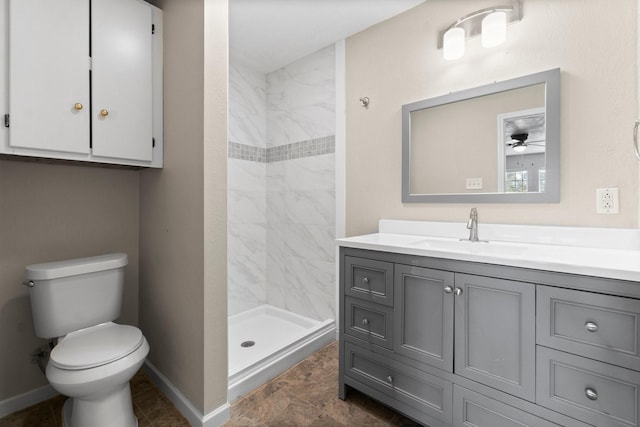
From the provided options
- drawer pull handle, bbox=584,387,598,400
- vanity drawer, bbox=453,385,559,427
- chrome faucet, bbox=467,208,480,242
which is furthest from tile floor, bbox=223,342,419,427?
chrome faucet, bbox=467,208,480,242

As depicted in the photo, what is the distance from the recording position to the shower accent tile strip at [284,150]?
2.49 meters

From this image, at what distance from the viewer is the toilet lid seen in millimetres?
1272

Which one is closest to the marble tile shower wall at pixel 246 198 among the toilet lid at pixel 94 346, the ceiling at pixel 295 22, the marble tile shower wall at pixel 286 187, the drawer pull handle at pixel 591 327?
the marble tile shower wall at pixel 286 187

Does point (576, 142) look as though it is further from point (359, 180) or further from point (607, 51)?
point (359, 180)

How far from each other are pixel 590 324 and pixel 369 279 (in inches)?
33.3

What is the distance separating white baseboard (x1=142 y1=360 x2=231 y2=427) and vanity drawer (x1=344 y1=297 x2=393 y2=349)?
0.74 meters

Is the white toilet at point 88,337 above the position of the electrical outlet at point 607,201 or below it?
below

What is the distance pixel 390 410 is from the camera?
1.61 metres

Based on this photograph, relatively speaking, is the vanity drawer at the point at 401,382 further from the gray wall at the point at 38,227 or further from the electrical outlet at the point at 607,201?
the gray wall at the point at 38,227

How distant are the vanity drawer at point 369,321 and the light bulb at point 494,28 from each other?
153 cm

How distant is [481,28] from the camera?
1.69 meters

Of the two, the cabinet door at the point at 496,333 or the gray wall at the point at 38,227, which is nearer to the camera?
the cabinet door at the point at 496,333

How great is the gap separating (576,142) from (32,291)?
2.74m

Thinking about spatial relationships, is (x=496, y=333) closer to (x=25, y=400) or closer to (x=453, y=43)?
(x=453, y=43)
